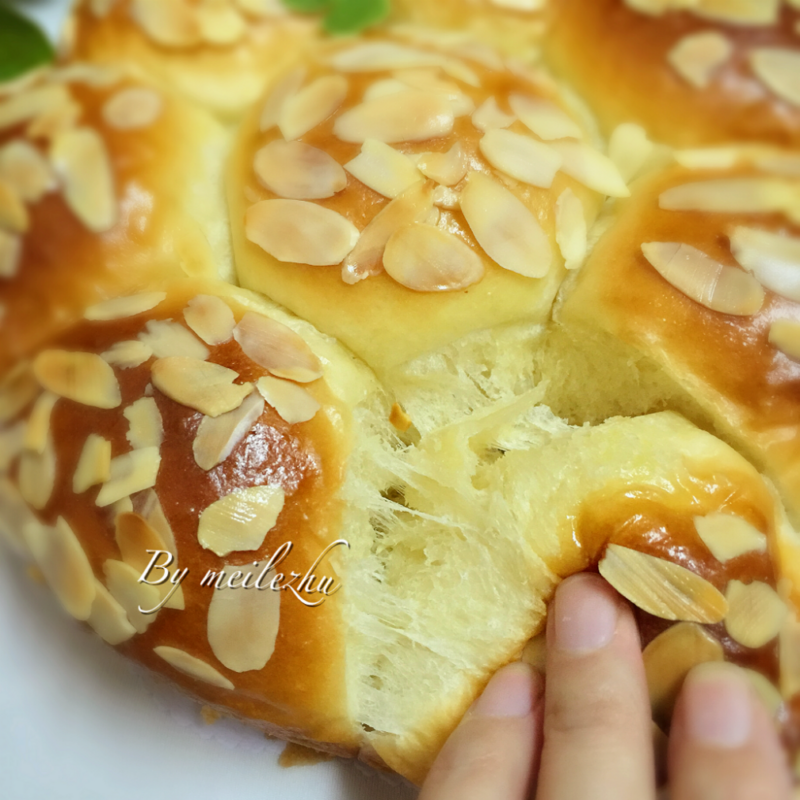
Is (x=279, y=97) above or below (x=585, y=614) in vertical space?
above

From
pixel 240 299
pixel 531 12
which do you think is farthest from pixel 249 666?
pixel 531 12

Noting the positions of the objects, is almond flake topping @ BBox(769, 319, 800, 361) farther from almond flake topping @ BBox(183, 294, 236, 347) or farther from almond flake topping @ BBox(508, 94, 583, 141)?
almond flake topping @ BBox(183, 294, 236, 347)

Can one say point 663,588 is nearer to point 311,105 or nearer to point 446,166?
point 446,166

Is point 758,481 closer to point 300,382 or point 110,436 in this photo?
point 300,382

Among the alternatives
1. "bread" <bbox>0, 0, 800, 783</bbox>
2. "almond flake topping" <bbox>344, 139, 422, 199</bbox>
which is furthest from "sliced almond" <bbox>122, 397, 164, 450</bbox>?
"almond flake topping" <bbox>344, 139, 422, 199</bbox>

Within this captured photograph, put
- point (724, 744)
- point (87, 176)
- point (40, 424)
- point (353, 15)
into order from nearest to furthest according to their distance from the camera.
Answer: point (724, 744) → point (40, 424) → point (87, 176) → point (353, 15)

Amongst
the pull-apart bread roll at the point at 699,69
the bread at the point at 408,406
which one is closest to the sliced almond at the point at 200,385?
the bread at the point at 408,406

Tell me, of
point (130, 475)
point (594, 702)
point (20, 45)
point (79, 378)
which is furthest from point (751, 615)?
point (20, 45)
